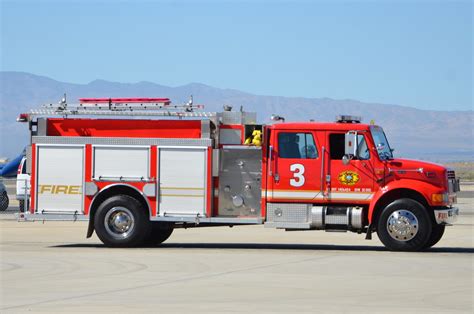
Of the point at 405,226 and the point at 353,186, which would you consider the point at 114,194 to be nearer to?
the point at 353,186

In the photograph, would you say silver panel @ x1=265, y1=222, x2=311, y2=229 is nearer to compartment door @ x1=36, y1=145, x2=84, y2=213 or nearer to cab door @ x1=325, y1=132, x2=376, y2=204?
cab door @ x1=325, y1=132, x2=376, y2=204

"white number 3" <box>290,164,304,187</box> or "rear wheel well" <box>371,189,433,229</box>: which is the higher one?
"white number 3" <box>290,164,304,187</box>

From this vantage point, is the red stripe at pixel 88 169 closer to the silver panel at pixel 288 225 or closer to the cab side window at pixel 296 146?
the silver panel at pixel 288 225

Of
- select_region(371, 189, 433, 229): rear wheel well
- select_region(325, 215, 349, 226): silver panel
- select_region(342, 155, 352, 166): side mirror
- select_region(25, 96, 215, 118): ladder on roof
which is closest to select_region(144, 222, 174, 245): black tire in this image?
select_region(25, 96, 215, 118): ladder on roof

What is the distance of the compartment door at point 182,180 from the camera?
72.2 ft

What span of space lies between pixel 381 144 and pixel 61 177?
621 centimetres

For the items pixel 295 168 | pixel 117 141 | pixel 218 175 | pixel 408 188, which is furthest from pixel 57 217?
pixel 408 188

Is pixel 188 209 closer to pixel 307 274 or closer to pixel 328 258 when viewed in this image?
pixel 328 258

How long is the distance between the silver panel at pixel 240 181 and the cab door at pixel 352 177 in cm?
136

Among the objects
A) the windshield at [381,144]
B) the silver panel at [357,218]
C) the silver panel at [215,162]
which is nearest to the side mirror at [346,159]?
the windshield at [381,144]

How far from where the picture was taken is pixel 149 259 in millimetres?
19922

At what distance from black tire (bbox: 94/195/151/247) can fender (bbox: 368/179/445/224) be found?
171 inches

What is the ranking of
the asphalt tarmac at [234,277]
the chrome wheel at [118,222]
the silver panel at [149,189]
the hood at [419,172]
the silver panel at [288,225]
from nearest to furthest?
the asphalt tarmac at [234,277]
the hood at [419,172]
the silver panel at [288,225]
the silver panel at [149,189]
the chrome wheel at [118,222]

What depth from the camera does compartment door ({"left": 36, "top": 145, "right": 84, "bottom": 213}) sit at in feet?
73.9
